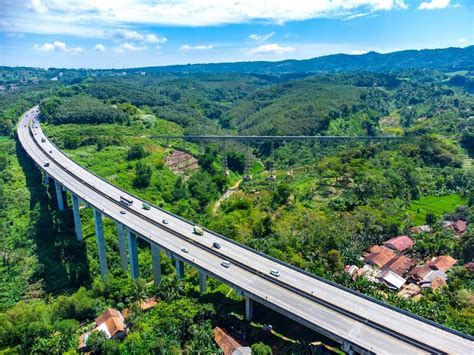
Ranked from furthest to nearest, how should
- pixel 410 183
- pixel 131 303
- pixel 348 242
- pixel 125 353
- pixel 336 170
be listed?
pixel 336 170 < pixel 410 183 < pixel 348 242 < pixel 131 303 < pixel 125 353

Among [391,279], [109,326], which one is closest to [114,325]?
[109,326]

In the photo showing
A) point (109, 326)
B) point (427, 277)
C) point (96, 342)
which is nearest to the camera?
point (96, 342)

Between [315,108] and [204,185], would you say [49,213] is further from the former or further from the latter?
[315,108]

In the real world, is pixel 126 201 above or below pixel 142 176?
above

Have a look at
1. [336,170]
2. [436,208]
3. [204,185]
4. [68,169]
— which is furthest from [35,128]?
[436,208]

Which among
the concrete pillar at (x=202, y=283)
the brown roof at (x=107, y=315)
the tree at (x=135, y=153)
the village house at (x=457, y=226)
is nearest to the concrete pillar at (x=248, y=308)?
the concrete pillar at (x=202, y=283)

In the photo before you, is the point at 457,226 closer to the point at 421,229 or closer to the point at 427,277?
the point at 421,229

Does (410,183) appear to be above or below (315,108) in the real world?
below
